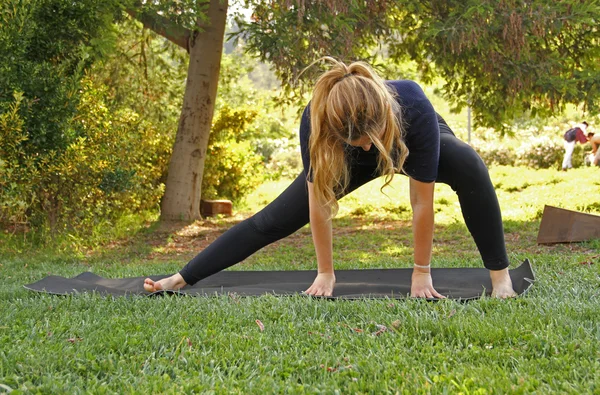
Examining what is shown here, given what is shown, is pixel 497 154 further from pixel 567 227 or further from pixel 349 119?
pixel 349 119

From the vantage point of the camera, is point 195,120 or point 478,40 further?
point 195,120

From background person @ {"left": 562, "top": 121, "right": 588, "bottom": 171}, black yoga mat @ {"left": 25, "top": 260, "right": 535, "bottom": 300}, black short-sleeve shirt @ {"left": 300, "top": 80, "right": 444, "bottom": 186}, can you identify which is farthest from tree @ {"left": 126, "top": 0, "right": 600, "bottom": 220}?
background person @ {"left": 562, "top": 121, "right": 588, "bottom": 171}

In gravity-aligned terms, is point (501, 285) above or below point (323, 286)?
above

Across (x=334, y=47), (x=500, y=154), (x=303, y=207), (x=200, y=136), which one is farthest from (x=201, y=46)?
(x=500, y=154)

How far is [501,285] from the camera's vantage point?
11.0 ft

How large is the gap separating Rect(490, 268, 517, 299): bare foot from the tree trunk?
6.45 meters

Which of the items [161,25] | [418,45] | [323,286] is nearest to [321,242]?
[323,286]

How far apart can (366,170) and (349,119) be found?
593 mm

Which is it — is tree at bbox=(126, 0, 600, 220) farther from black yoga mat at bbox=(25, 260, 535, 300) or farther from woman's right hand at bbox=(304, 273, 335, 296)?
woman's right hand at bbox=(304, 273, 335, 296)

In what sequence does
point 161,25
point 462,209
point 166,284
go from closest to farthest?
point 462,209
point 166,284
point 161,25

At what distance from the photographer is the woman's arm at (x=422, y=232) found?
312 cm

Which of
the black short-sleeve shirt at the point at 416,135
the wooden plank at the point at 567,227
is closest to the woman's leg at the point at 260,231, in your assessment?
the black short-sleeve shirt at the point at 416,135

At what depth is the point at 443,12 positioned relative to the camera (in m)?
8.10

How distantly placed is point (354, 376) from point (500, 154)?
1518cm
